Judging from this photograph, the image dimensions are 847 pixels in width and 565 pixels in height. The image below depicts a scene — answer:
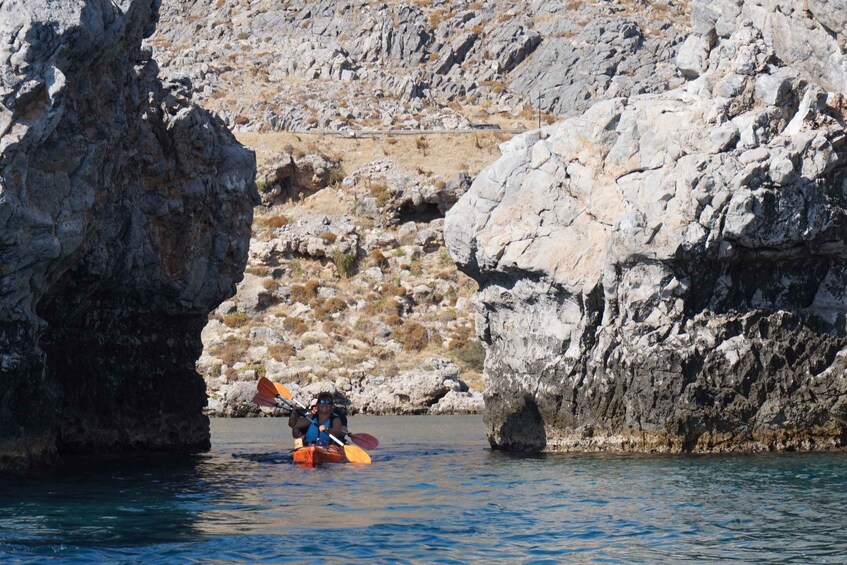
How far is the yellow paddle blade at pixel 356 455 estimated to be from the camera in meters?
24.8

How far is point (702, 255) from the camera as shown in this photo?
2264cm

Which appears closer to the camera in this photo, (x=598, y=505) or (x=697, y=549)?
(x=697, y=549)

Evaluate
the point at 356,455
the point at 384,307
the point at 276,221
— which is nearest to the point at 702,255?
the point at 356,455

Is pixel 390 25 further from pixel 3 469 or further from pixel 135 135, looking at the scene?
pixel 3 469

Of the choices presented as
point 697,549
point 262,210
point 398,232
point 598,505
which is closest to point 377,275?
point 398,232

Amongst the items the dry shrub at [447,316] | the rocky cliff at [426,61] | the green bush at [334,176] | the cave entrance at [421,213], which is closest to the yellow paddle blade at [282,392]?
the dry shrub at [447,316]

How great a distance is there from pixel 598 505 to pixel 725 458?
18.9ft

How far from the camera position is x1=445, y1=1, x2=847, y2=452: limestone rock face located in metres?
22.5

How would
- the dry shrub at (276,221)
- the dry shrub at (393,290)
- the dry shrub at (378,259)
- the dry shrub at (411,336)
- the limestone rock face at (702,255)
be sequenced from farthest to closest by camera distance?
the dry shrub at (276,221) → the dry shrub at (378,259) → the dry shrub at (393,290) → the dry shrub at (411,336) → the limestone rock face at (702,255)

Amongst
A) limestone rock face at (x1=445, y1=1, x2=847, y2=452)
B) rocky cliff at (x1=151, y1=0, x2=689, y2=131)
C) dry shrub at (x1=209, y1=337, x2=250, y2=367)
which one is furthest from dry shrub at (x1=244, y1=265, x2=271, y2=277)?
limestone rock face at (x1=445, y1=1, x2=847, y2=452)

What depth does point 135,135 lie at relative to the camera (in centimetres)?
2536

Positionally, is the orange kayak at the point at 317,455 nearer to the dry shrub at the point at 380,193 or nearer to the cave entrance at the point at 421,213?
the cave entrance at the point at 421,213

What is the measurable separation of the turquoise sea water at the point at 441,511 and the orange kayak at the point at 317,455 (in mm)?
404

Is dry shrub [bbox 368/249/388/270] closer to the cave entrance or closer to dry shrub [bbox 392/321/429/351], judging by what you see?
the cave entrance
